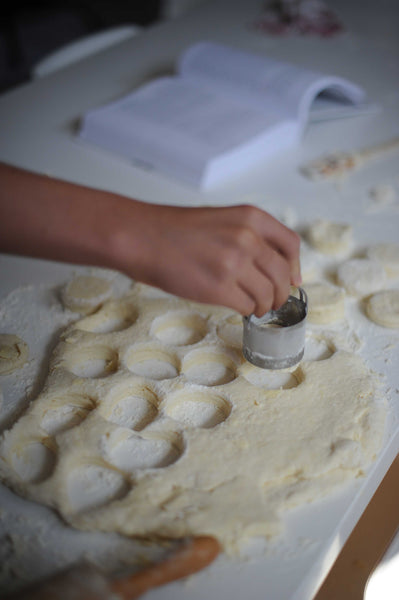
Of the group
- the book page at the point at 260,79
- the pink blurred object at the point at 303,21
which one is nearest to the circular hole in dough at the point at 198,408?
the book page at the point at 260,79

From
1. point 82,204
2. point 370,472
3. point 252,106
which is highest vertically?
point 82,204

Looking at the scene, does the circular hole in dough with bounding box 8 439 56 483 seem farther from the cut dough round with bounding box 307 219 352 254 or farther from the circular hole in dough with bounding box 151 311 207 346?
the cut dough round with bounding box 307 219 352 254

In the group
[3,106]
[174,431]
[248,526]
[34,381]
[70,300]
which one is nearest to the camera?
[248,526]

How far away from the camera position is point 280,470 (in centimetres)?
84

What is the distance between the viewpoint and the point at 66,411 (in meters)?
0.95

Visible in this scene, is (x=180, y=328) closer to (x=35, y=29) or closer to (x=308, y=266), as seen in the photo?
(x=308, y=266)

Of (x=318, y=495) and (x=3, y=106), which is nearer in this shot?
(x=318, y=495)

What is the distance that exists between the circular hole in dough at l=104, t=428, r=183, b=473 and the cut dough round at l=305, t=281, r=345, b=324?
1.13 feet

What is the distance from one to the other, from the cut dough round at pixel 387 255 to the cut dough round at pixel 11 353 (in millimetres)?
655

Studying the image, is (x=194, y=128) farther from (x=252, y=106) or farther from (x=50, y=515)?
(x=50, y=515)

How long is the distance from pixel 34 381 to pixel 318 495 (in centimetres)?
45

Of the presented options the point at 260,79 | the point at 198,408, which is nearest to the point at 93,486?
the point at 198,408

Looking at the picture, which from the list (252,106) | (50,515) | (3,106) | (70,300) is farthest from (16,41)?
(50,515)

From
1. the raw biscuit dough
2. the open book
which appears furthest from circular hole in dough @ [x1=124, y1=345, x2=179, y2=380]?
the open book
